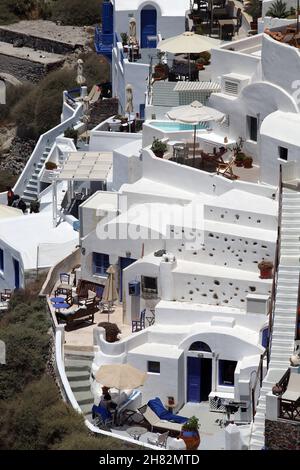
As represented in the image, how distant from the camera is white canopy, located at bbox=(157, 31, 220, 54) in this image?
5878cm

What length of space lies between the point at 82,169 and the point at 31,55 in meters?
29.4

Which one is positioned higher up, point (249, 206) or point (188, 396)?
point (249, 206)

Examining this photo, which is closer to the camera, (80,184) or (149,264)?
(149,264)

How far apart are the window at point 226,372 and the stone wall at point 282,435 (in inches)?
245

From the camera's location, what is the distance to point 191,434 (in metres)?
43.7

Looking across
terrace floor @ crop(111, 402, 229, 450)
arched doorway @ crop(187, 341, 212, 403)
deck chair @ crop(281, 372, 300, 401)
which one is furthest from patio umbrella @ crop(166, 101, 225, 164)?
deck chair @ crop(281, 372, 300, 401)

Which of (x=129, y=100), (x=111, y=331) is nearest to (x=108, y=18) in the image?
(x=129, y=100)

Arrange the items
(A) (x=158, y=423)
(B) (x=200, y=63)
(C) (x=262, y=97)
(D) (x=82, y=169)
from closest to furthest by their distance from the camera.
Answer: (A) (x=158, y=423) → (C) (x=262, y=97) → (D) (x=82, y=169) → (B) (x=200, y=63)

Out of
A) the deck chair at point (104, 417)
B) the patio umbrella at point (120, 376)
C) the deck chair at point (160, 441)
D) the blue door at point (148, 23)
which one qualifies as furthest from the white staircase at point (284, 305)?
the blue door at point (148, 23)

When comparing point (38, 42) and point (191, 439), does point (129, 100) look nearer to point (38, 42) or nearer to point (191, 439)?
point (191, 439)

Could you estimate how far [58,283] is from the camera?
5241cm

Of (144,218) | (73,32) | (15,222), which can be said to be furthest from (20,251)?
(73,32)

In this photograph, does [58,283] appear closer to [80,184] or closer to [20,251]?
[20,251]

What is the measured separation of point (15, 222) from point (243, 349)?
1389cm
